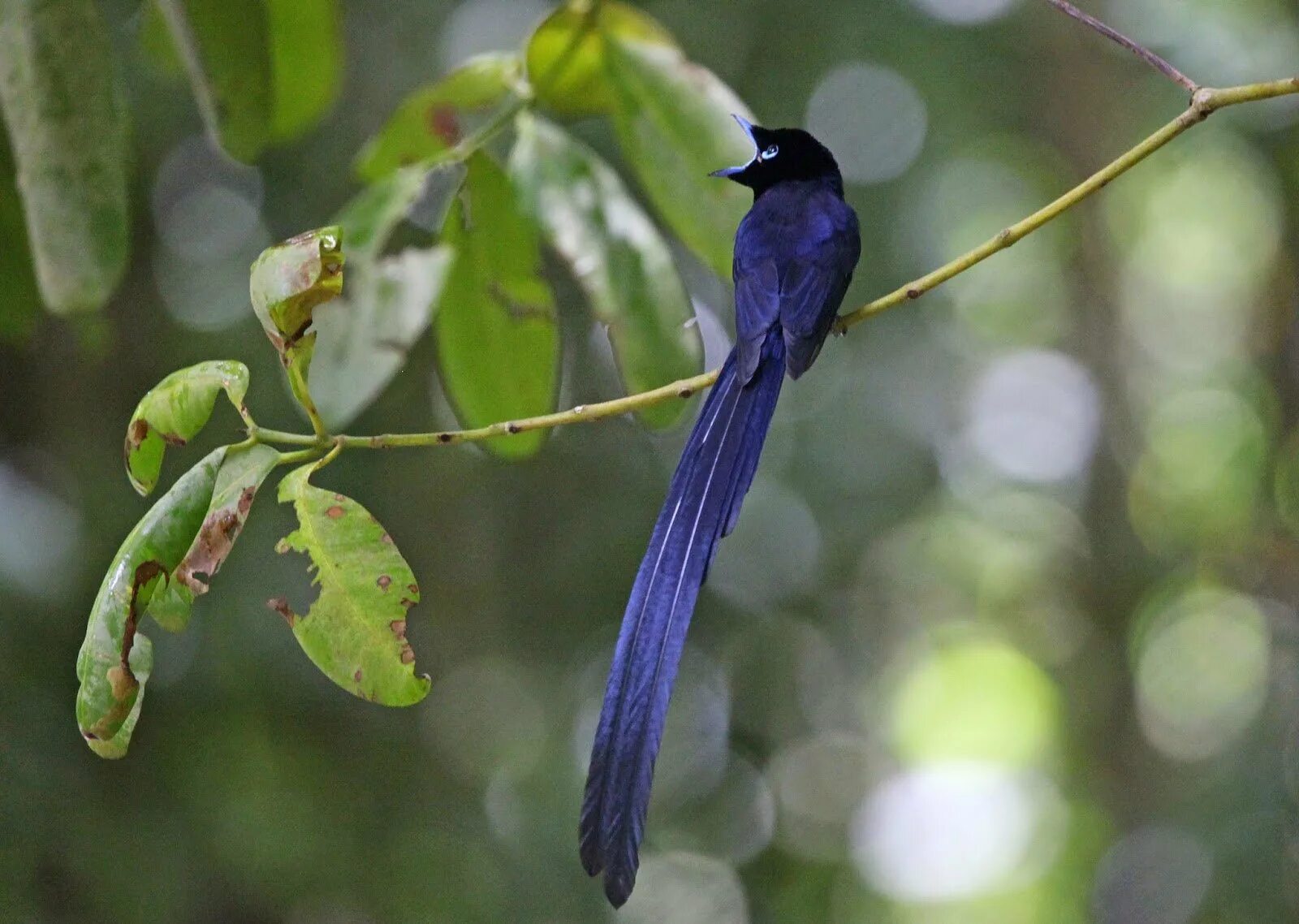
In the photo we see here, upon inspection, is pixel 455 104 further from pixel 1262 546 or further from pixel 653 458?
pixel 1262 546

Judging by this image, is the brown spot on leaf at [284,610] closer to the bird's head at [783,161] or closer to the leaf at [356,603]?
the leaf at [356,603]

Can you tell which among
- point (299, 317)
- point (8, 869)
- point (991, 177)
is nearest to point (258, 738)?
point (8, 869)

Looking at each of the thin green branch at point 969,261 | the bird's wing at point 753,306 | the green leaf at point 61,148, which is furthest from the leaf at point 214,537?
the bird's wing at point 753,306

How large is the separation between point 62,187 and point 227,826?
8.06 feet

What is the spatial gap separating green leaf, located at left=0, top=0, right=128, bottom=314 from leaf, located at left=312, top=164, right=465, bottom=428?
0.33 meters

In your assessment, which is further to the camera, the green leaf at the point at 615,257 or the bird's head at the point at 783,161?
the bird's head at the point at 783,161

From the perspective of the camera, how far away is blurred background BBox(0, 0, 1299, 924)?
3.66 m

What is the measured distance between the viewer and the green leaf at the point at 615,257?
1.88 m

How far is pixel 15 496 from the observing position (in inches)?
101

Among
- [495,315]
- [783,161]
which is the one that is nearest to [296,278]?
[495,315]

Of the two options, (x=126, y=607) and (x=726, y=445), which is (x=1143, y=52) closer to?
(x=726, y=445)

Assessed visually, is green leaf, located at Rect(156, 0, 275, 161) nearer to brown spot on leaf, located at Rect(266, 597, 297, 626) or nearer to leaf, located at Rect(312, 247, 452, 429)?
leaf, located at Rect(312, 247, 452, 429)

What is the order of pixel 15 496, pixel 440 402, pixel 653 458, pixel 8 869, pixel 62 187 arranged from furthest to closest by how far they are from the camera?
1. pixel 653 458
2. pixel 440 402
3. pixel 8 869
4. pixel 15 496
5. pixel 62 187

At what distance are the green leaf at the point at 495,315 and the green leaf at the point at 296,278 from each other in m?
0.66
